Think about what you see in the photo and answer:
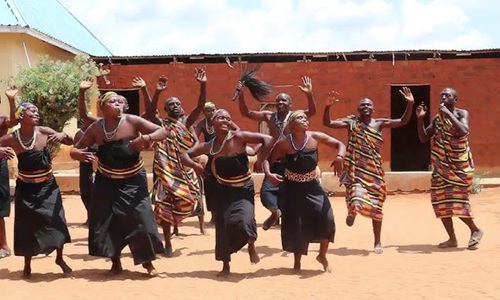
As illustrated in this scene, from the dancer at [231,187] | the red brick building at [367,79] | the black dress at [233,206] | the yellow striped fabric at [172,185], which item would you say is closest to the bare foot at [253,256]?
the dancer at [231,187]

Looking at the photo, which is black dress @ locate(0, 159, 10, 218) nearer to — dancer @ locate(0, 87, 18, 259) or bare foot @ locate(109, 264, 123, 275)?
dancer @ locate(0, 87, 18, 259)

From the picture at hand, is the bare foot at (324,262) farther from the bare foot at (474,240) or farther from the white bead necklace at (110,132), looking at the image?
the white bead necklace at (110,132)

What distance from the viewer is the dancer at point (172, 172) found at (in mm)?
7879

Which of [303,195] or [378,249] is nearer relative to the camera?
[303,195]

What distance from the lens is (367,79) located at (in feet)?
56.9

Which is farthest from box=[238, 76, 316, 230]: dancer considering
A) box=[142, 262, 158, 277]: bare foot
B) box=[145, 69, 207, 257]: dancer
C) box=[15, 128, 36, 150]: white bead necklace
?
box=[15, 128, 36, 150]: white bead necklace

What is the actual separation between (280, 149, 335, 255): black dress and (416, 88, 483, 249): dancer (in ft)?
6.70

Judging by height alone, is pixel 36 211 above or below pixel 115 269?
above

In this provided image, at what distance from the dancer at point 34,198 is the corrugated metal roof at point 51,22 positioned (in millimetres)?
9632

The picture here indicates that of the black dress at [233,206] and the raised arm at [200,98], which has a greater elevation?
the raised arm at [200,98]

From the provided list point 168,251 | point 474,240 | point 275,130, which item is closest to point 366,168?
point 275,130

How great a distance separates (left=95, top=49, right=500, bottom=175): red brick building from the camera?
1706cm

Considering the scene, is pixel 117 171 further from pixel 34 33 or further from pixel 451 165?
pixel 34 33

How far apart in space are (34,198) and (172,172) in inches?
66.3
